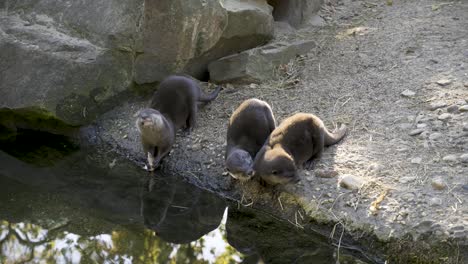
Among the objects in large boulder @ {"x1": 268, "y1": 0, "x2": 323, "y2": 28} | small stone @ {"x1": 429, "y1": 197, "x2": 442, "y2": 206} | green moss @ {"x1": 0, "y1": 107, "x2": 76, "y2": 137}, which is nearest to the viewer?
small stone @ {"x1": 429, "y1": 197, "x2": 442, "y2": 206}

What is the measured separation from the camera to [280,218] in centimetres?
468

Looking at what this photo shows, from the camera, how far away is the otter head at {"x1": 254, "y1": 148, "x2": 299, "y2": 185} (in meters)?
4.59

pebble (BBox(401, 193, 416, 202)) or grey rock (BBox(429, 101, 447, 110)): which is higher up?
grey rock (BBox(429, 101, 447, 110))

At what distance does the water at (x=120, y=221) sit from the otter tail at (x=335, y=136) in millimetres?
730

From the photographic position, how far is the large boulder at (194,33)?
5742mm

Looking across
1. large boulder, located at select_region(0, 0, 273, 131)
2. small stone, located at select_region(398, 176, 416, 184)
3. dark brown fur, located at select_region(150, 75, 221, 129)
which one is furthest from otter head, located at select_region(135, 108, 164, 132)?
small stone, located at select_region(398, 176, 416, 184)

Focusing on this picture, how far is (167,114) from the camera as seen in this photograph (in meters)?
5.69

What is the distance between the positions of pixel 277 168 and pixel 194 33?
1.78 meters

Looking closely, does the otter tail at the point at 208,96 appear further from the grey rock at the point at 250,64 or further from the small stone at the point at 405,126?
the small stone at the point at 405,126

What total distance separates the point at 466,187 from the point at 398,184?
41 centimetres

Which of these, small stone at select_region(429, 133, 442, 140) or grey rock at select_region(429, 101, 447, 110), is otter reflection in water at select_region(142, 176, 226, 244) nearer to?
small stone at select_region(429, 133, 442, 140)

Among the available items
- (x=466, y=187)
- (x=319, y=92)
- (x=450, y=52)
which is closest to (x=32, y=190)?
(x=319, y=92)

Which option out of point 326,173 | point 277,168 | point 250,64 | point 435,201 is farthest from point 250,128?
point 435,201

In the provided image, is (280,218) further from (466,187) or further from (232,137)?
(466,187)
